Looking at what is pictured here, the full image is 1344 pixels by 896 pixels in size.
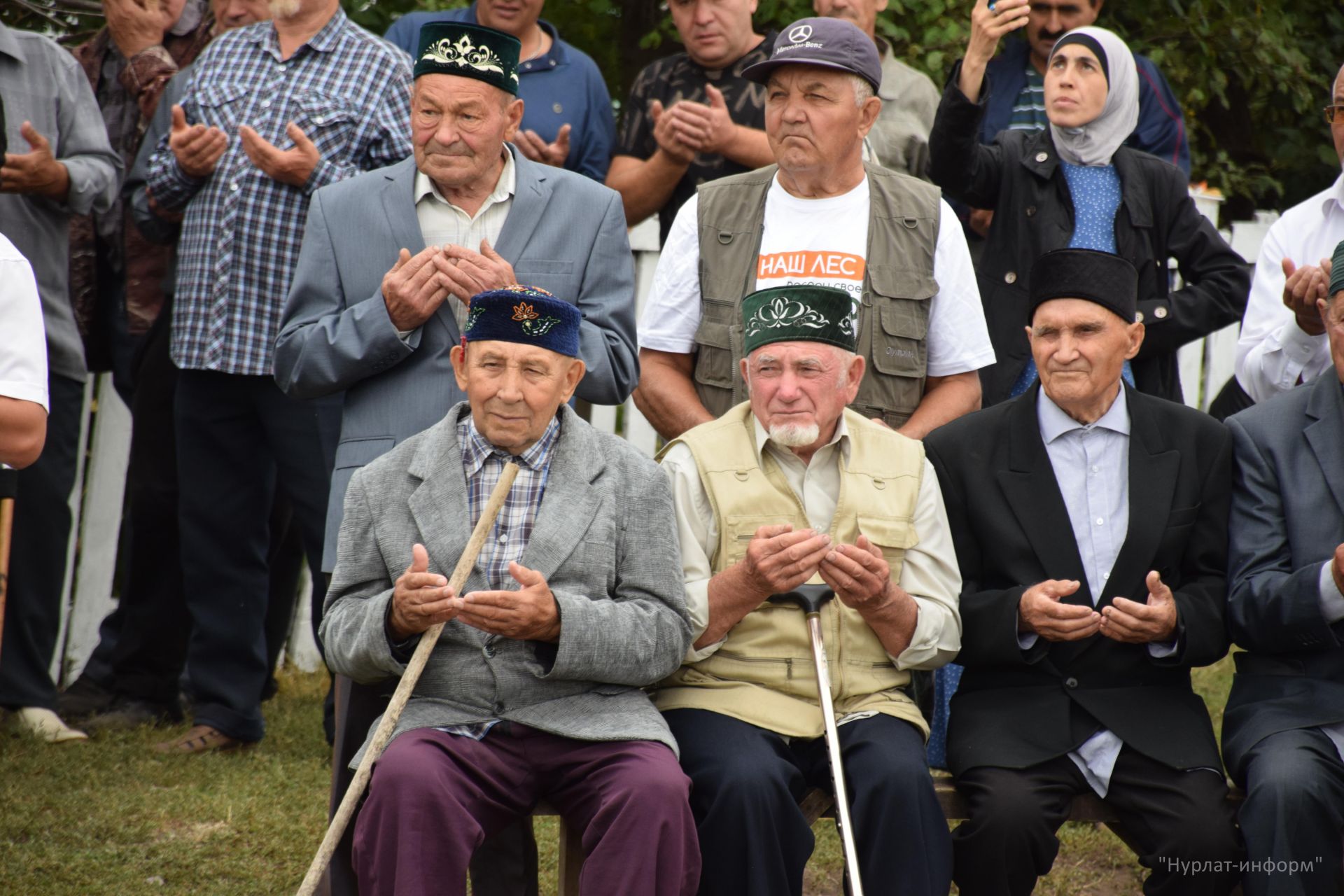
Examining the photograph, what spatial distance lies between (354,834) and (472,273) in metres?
1.39

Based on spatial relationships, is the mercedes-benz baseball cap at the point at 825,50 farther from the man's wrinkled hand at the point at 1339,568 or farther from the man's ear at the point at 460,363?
the man's wrinkled hand at the point at 1339,568

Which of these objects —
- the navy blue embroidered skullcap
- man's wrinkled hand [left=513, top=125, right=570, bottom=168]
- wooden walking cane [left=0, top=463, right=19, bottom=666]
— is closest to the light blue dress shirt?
the navy blue embroidered skullcap

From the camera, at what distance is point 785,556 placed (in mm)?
3750

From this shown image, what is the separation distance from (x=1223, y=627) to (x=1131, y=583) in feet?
0.80

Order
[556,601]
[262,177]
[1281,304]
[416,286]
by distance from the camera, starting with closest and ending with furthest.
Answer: [556,601] < [416,286] < [1281,304] < [262,177]

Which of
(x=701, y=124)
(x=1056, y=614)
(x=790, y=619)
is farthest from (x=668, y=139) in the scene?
(x=1056, y=614)

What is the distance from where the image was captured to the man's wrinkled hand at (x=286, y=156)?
505cm

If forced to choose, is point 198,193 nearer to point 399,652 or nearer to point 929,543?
point 399,652

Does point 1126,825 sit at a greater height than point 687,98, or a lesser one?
lesser

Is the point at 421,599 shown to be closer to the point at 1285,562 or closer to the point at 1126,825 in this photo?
the point at 1126,825

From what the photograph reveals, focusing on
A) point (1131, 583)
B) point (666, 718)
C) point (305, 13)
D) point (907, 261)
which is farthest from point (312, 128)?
point (1131, 583)

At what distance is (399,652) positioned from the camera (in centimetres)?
372

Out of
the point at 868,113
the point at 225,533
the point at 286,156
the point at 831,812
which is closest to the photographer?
the point at 831,812

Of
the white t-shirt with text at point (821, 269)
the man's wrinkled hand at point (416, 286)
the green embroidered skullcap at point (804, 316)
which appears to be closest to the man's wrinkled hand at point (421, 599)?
the man's wrinkled hand at point (416, 286)
